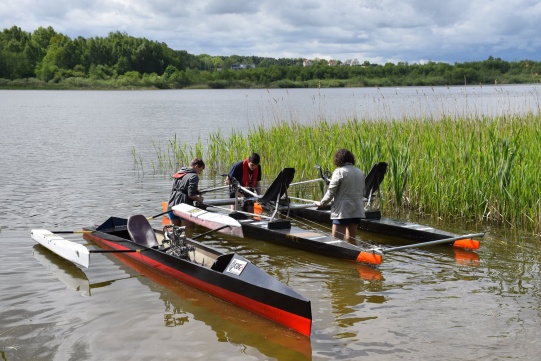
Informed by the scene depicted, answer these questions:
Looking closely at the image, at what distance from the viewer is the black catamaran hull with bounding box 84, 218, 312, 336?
7359mm

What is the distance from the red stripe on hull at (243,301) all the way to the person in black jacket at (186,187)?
2.36 meters

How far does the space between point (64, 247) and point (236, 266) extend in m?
3.60

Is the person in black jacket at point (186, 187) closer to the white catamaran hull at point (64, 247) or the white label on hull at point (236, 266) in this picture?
the white catamaran hull at point (64, 247)

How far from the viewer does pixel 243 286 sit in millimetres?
8016

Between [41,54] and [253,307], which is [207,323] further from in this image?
[41,54]

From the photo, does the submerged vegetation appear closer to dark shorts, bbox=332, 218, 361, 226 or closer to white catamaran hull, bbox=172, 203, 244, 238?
dark shorts, bbox=332, 218, 361, 226

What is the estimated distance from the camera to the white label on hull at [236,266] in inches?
323

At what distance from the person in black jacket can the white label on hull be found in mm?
4188

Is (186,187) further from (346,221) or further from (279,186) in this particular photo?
(346,221)

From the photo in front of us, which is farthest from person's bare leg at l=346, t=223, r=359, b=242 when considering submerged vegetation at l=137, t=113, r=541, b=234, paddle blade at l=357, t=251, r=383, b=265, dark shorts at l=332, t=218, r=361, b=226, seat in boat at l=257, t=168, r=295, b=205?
submerged vegetation at l=137, t=113, r=541, b=234

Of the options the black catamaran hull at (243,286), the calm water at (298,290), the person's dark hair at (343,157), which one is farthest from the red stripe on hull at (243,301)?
the person's dark hair at (343,157)

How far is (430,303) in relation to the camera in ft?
27.8

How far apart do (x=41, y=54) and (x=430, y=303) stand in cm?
14105

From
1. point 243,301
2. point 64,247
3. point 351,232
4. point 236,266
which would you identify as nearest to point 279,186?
point 351,232
